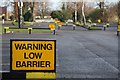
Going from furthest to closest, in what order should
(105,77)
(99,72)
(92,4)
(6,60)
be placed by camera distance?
(92,4) < (6,60) < (99,72) < (105,77)

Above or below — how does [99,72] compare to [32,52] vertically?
below

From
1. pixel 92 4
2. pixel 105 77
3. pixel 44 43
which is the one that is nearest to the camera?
pixel 44 43

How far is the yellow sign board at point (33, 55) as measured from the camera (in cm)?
561

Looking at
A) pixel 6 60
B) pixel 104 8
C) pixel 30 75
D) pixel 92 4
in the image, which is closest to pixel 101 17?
pixel 104 8

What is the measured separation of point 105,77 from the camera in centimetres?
887

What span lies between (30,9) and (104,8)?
1567cm

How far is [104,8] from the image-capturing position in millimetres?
70250

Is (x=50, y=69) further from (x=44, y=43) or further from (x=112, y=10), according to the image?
(x=112, y=10)

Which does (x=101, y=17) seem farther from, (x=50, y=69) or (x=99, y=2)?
(x=50, y=69)

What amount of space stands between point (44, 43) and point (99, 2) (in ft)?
225

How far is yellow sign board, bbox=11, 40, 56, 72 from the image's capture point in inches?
221

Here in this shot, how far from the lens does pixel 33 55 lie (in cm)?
564

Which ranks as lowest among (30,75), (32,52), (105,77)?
(105,77)

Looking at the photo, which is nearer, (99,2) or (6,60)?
(6,60)
